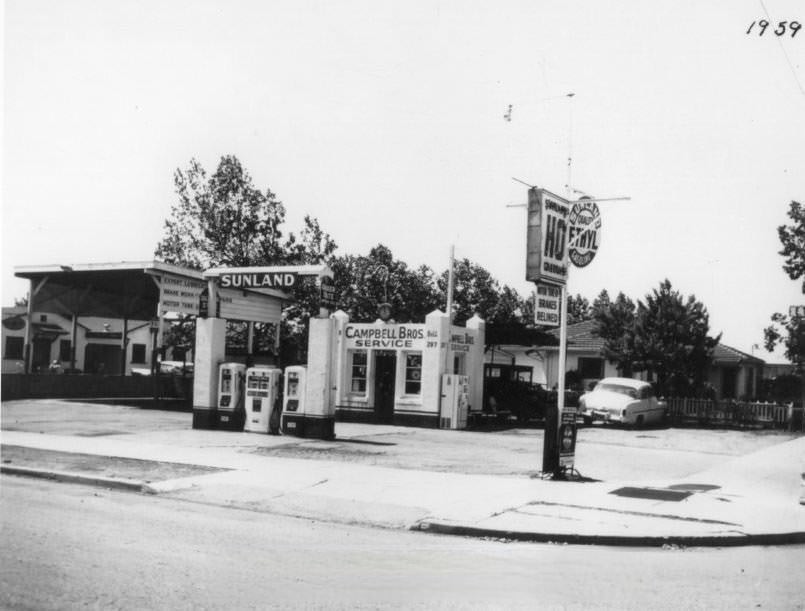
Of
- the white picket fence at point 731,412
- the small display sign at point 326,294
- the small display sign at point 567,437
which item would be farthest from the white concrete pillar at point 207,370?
the white picket fence at point 731,412

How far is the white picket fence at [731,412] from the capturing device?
28.9 m

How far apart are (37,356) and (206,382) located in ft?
104

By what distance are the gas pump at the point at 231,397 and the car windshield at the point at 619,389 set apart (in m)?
14.0

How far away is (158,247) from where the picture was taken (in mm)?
39781

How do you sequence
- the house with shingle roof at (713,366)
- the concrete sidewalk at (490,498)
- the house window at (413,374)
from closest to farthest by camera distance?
the concrete sidewalk at (490,498), the house window at (413,374), the house with shingle roof at (713,366)

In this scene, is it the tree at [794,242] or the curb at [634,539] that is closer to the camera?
the curb at [634,539]

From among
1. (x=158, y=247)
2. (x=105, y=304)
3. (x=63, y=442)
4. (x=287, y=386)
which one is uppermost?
(x=158, y=247)

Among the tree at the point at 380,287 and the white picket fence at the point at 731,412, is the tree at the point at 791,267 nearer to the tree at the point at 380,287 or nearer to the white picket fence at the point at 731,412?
the white picket fence at the point at 731,412

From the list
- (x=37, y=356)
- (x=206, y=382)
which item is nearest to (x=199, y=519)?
(x=206, y=382)

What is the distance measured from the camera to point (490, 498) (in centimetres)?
1166

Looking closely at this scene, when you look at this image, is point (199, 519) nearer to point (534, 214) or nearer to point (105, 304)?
point (534, 214)

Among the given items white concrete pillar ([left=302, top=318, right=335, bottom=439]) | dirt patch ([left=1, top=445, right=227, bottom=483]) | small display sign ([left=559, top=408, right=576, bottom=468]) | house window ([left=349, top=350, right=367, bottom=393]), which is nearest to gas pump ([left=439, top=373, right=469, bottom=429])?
house window ([left=349, top=350, right=367, bottom=393])

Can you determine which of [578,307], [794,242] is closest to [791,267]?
[794,242]

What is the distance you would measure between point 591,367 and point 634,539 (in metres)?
30.5
